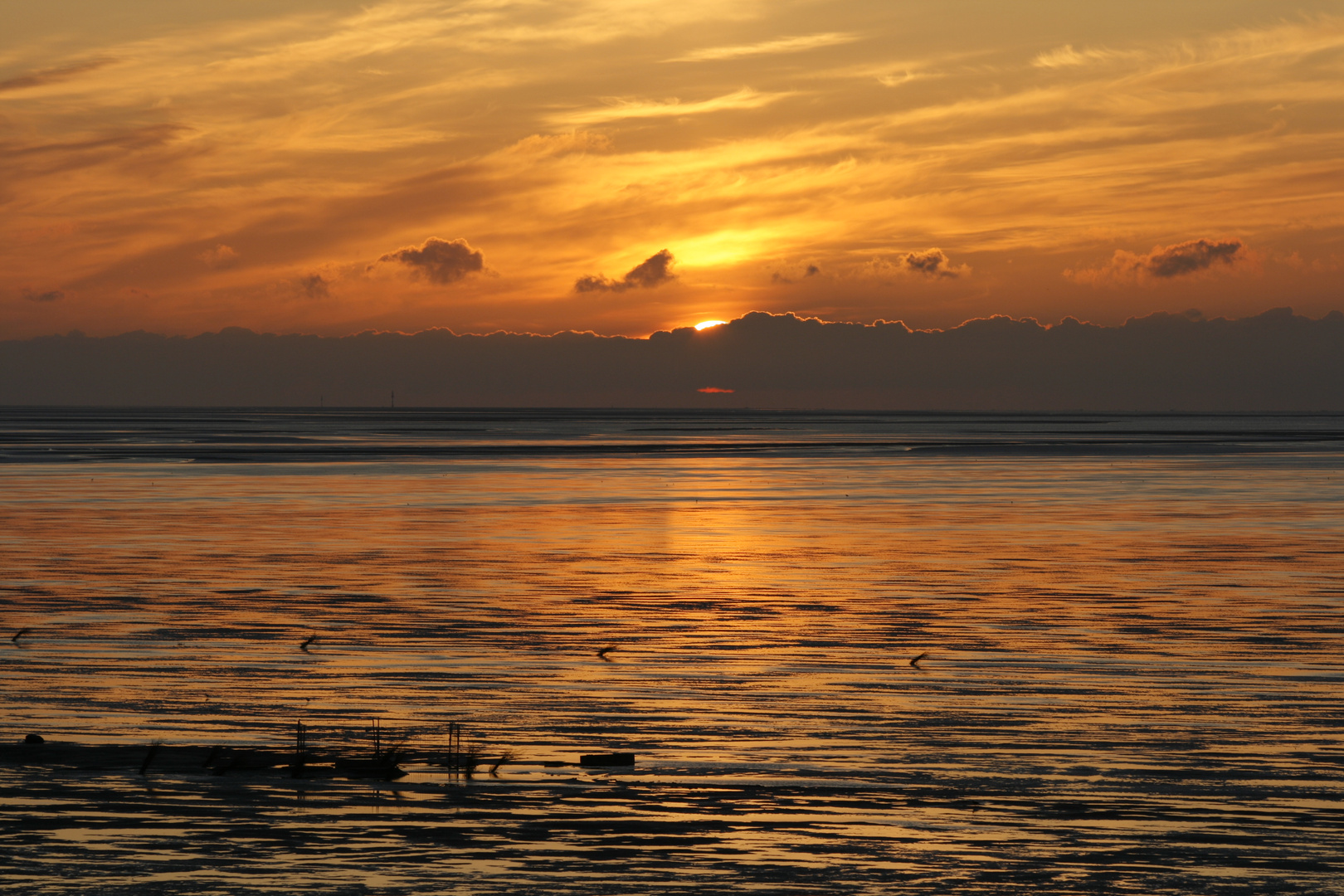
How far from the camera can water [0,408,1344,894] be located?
13.1 meters

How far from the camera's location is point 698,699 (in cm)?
2078

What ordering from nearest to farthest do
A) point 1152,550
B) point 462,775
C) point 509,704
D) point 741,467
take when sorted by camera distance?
point 462,775, point 509,704, point 1152,550, point 741,467

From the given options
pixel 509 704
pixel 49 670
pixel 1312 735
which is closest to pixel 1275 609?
pixel 1312 735

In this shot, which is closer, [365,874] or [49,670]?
[365,874]

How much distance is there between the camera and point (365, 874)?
493 inches

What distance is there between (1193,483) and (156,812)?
70.5m

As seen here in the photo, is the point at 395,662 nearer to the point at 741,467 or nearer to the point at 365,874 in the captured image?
the point at 365,874

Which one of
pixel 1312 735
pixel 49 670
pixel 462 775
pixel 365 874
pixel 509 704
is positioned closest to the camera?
pixel 365 874

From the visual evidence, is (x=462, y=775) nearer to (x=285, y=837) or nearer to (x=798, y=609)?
(x=285, y=837)

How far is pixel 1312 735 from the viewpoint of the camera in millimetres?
18250

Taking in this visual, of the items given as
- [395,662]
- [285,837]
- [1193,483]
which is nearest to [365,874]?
[285,837]

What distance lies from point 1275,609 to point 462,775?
19.6 meters

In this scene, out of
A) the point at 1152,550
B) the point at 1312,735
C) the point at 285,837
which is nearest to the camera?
the point at 285,837

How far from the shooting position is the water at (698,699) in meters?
13.1
